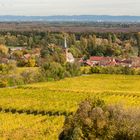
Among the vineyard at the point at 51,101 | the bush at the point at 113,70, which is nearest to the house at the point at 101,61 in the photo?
the bush at the point at 113,70

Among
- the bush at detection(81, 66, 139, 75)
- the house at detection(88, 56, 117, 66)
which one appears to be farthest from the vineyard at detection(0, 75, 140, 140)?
the house at detection(88, 56, 117, 66)

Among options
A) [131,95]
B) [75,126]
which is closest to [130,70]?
[131,95]

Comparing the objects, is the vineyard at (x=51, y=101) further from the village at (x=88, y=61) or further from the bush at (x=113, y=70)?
the village at (x=88, y=61)

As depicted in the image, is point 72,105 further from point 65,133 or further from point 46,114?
point 65,133

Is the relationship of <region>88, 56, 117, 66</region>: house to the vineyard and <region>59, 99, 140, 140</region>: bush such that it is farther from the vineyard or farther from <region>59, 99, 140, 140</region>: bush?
<region>59, 99, 140, 140</region>: bush

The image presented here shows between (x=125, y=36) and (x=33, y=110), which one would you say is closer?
(x=33, y=110)
